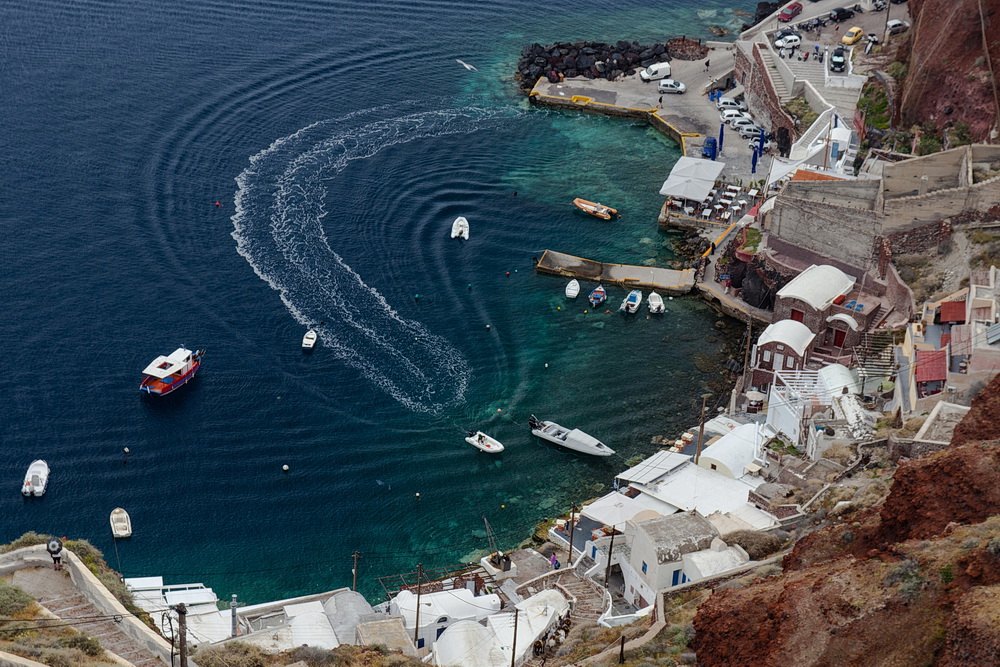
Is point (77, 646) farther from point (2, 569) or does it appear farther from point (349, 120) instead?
point (349, 120)

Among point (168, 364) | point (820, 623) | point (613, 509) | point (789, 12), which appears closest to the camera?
point (820, 623)

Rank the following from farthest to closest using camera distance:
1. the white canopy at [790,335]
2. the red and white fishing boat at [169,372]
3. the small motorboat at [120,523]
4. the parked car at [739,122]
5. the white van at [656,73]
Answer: the white van at [656,73] < the parked car at [739,122] < the red and white fishing boat at [169,372] < the white canopy at [790,335] < the small motorboat at [120,523]

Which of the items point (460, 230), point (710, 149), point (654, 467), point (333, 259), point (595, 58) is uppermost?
point (595, 58)

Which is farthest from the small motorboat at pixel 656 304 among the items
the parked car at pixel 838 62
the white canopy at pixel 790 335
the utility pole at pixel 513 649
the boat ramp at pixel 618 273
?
the utility pole at pixel 513 649

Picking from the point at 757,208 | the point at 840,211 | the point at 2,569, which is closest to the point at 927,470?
the point at 2,569

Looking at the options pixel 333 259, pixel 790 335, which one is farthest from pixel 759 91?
pixel 333 259

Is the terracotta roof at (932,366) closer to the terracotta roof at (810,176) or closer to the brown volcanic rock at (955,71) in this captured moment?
the terracotta roof at (810,176)

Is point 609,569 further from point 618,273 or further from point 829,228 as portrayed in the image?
point 618,273
